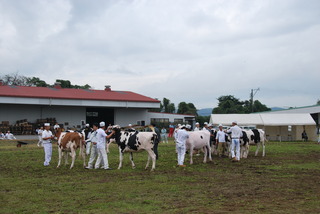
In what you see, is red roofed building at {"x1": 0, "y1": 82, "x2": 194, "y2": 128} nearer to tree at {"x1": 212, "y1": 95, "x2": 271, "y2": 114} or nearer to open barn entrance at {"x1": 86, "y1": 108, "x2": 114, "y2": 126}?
open barn entrance at {"x1": 86, "y1": 108, "x2": 114, "y2": 126}

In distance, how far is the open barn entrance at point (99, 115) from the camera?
51281 mm

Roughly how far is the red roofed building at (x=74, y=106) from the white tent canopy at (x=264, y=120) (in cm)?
1286

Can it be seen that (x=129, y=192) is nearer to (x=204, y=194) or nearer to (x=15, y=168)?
(x=204, y=194)

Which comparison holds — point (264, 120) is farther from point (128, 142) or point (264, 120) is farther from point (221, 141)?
point (128, 142)

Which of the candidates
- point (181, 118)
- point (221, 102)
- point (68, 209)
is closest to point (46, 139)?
point (68, 209)

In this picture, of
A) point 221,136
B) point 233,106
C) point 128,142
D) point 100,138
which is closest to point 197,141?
point 221,136

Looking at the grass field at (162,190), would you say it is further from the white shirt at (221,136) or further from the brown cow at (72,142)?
the white shirt at (221,136)

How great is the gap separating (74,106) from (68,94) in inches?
70.2

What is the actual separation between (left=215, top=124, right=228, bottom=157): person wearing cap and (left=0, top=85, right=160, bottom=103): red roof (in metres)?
29.1

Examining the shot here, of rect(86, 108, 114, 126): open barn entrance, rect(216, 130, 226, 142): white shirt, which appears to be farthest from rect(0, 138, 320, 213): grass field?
rect(86, 108, 114, 126): open barn entrance

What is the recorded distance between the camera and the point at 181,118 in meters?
57.9

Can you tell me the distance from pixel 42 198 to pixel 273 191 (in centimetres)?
627

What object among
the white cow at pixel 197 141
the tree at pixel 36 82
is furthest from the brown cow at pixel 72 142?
the tree at pixel 36 82

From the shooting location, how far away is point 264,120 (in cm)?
4234
